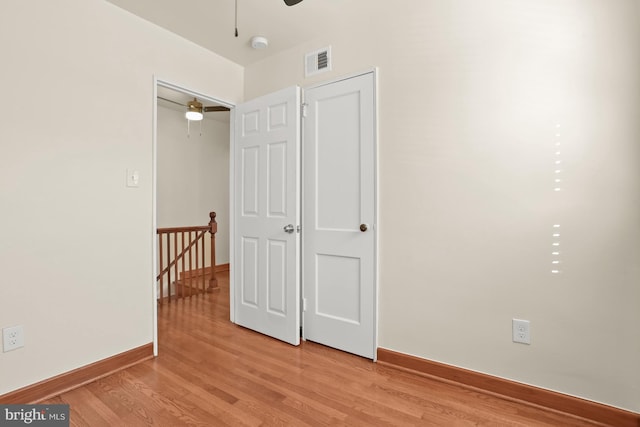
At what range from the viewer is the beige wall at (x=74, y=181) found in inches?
68.0

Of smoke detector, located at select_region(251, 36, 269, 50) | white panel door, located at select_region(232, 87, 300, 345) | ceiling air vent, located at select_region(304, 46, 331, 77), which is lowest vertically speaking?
white panel door, located at select_region(232, 87, 300, 345)

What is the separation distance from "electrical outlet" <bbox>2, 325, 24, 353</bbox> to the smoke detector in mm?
2562

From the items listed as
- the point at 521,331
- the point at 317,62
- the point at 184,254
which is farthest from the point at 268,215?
the point at 184,254

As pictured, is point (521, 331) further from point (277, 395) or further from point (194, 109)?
point (194, 109)

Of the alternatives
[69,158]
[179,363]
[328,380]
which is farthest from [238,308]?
[69,158]

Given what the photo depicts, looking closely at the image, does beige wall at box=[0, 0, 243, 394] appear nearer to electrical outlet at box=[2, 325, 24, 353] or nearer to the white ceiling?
electrical outlet at box=[2, 325, 24, 353]

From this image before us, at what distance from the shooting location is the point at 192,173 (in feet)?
17.5

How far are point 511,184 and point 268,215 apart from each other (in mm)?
1863

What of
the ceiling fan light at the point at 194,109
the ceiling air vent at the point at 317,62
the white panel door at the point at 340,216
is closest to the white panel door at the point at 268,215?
the white panel door at the point at 340,216

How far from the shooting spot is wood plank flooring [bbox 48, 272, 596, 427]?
1.61 metres

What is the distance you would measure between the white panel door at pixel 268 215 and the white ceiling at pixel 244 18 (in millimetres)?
467

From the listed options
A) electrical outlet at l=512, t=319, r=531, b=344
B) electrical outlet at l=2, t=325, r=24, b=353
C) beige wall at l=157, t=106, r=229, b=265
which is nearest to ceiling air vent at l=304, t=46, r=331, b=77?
electrical outlet at l=512, t=319, r=531, b=344

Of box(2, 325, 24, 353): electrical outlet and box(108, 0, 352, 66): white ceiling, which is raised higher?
box(108, 0, 352, 66): white ceiling

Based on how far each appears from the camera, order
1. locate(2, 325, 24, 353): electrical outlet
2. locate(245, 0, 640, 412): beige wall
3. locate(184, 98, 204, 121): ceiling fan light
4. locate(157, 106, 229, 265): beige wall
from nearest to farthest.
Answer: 1. locate(245, 0, 640, 412): beige wall
2. locate(2, 325, 24, 353): electrical outlet
3. locate(184, 98, 204, 121): ceiling fan light
4. locate(157, 106, 229, 265): beige wall
